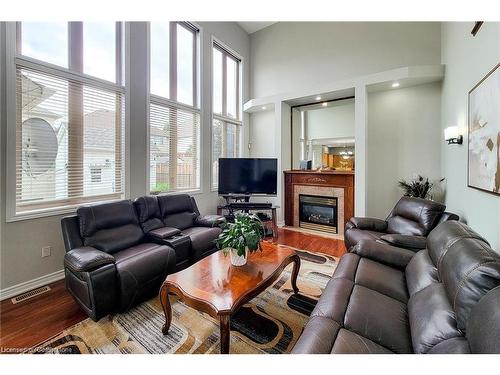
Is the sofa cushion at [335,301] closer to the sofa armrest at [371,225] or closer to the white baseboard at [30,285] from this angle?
the sofa armrest at [371,225]

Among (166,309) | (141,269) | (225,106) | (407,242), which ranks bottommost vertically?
(166,309)

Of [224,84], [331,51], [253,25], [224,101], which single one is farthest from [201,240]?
[253,25]

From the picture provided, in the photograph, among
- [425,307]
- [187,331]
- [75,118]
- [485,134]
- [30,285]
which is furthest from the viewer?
[75,118]

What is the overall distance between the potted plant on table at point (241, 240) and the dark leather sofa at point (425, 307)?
2.21 ft

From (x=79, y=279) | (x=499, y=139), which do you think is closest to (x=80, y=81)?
A: (x=79, y=279)

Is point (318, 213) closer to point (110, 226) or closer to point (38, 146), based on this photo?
point (110, 226)

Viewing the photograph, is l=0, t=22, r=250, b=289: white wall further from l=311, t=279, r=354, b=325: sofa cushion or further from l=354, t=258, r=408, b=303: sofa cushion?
l=354, t=258, r=408, b=303: sofa cushion

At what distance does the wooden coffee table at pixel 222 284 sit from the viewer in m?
1.41

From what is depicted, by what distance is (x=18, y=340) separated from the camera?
5.56 feet

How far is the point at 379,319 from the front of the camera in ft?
4.10

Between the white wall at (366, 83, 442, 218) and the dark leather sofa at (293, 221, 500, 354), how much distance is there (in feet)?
9.22

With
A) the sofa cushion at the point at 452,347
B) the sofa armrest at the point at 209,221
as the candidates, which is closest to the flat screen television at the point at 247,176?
the sofa armrest at the point at 209,221

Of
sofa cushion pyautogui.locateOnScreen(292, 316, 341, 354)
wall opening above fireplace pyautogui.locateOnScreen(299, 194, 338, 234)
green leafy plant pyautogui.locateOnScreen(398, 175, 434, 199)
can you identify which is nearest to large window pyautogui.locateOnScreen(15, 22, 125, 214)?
sofa cushion pyautogui.locateOnScreen(292, 316, 341, 354)

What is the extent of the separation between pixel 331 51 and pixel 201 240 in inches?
177
